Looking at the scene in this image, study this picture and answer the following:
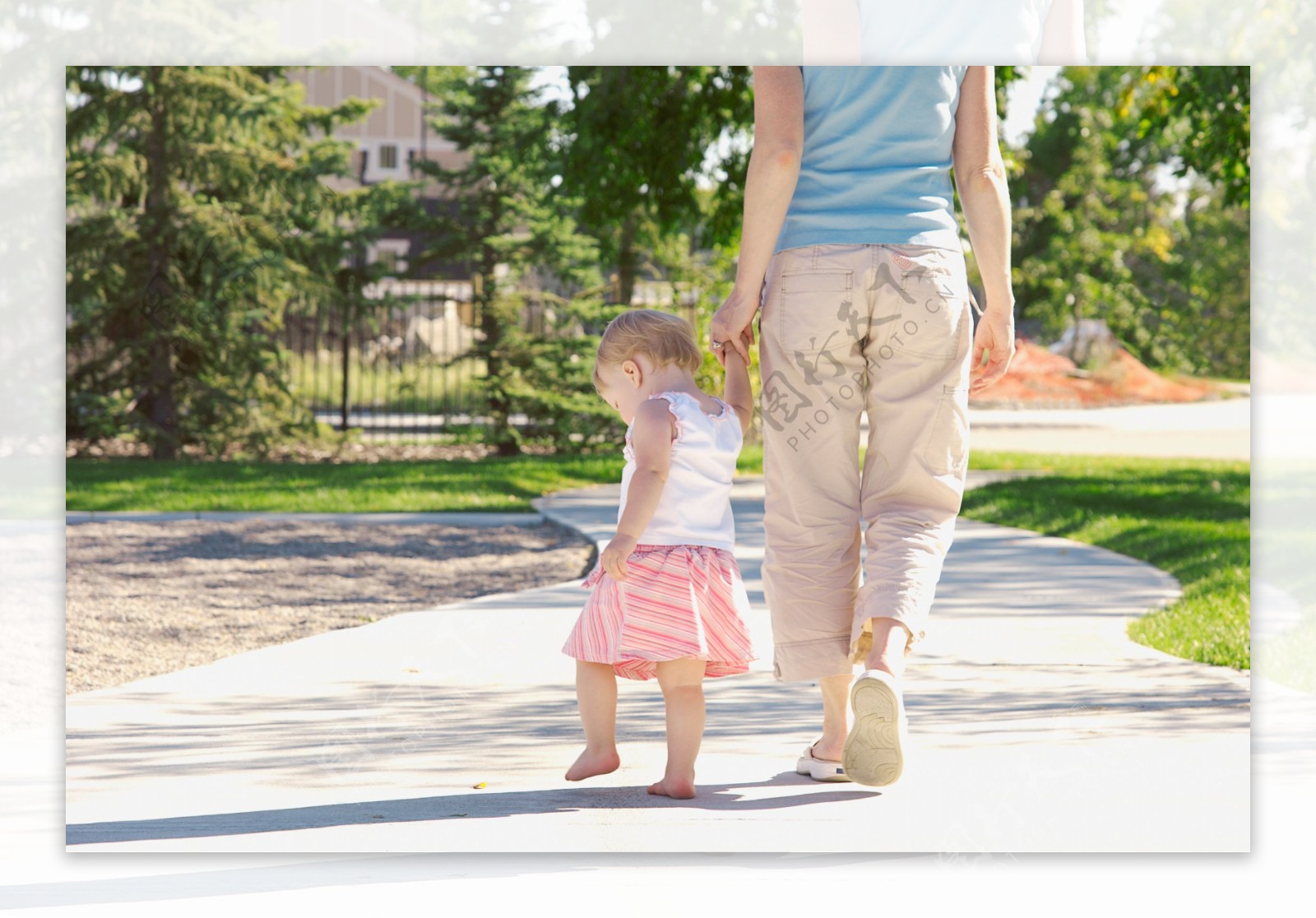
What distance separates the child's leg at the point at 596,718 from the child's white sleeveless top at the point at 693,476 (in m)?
0.30

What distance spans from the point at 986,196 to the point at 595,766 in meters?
1.40

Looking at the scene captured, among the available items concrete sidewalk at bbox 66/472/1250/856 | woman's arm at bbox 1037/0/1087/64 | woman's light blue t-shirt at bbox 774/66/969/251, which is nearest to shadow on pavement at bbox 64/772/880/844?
concrete sidewalk at bbox 66/472/1250/856

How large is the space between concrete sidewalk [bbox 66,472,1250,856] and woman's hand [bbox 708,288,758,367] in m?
0.91

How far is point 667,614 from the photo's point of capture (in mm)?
2859

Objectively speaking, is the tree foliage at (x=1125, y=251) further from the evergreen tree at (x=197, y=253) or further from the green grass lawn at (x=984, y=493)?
the evergreen tree at (x=197, y=253)

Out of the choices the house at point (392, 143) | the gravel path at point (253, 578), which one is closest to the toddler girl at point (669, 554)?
the gravel path at point (253, 578)

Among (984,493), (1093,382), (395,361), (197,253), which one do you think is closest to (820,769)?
(1093,382)

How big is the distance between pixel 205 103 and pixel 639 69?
3.36m

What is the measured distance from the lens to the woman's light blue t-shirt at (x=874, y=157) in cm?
284

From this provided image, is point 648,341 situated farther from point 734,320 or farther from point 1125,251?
point 1125,251

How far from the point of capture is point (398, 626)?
469 centimetres

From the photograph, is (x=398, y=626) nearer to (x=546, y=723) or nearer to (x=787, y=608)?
(x=546, y=723)

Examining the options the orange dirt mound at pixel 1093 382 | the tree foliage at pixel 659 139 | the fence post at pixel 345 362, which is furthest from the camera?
the fence post at pixel 345 362

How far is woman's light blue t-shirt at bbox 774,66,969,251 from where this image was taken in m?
2.84
